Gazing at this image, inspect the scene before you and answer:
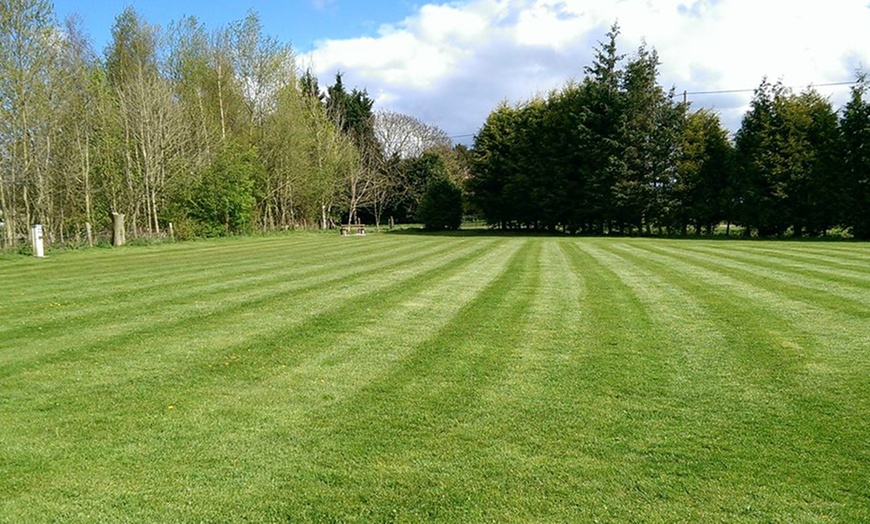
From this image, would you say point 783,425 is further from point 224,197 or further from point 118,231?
point 224,197

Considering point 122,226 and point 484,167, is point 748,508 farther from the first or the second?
point 484,167

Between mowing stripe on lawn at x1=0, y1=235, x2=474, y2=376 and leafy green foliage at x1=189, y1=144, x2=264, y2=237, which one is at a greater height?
leafy green foliage at x1=189, y1=144, x2=264, y2=237

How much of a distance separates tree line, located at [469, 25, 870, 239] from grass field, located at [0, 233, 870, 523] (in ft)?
82.1

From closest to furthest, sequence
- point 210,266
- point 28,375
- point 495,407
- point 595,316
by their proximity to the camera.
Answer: point 495,407
point 28,375
point 595,316
point 210,266

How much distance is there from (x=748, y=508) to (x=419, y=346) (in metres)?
3.87

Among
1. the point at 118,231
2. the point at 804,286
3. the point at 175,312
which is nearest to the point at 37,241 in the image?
the point at 118,231

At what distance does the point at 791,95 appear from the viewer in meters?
31.6

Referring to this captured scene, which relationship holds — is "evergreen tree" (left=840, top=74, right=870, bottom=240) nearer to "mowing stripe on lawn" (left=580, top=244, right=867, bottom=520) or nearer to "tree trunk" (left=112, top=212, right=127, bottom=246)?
"mowing stripe on lawn" (left=580, top=244, right=867, bottom=520)

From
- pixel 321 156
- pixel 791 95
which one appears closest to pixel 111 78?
pixel 321 156

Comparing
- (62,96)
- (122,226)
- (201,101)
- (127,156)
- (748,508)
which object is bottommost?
(748,508)

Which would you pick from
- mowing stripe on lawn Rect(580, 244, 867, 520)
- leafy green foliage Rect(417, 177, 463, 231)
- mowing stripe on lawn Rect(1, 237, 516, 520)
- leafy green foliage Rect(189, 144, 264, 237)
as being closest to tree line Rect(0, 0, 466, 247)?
leafy green foliage Rect(189, 144, 264, 237)

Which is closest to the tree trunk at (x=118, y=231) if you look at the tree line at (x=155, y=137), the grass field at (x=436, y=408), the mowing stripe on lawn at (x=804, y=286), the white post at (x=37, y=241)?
the tree line at (x=155, y=137)

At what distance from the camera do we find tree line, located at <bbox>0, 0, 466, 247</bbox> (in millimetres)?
21484

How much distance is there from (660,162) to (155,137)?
1208 inches
